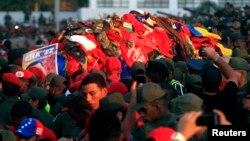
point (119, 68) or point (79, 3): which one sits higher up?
point (119, 68)

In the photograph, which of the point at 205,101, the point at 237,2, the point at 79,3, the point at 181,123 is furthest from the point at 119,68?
the point at 79,3

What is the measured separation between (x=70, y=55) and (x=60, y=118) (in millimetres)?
5922

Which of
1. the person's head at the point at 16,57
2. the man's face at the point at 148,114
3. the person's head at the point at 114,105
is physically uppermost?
the man's face at the point at 148,114

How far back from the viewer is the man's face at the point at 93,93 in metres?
9.80

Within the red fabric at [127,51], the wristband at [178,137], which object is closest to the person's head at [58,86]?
the red fabric at [127,51]

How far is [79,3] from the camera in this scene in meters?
77.2

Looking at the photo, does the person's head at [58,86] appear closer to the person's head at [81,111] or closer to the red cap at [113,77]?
the red cap at [113,77]

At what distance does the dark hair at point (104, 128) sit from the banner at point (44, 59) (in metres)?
9.08

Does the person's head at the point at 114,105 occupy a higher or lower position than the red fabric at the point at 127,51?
higher

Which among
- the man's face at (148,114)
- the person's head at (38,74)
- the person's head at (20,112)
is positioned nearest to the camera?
the man's face at (148,114)

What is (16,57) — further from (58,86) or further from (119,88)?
(119,88)

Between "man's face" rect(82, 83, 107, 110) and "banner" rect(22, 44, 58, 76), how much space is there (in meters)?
6.51

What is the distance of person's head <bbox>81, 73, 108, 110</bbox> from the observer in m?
9.81

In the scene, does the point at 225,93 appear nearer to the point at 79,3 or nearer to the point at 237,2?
the point at 237,2
